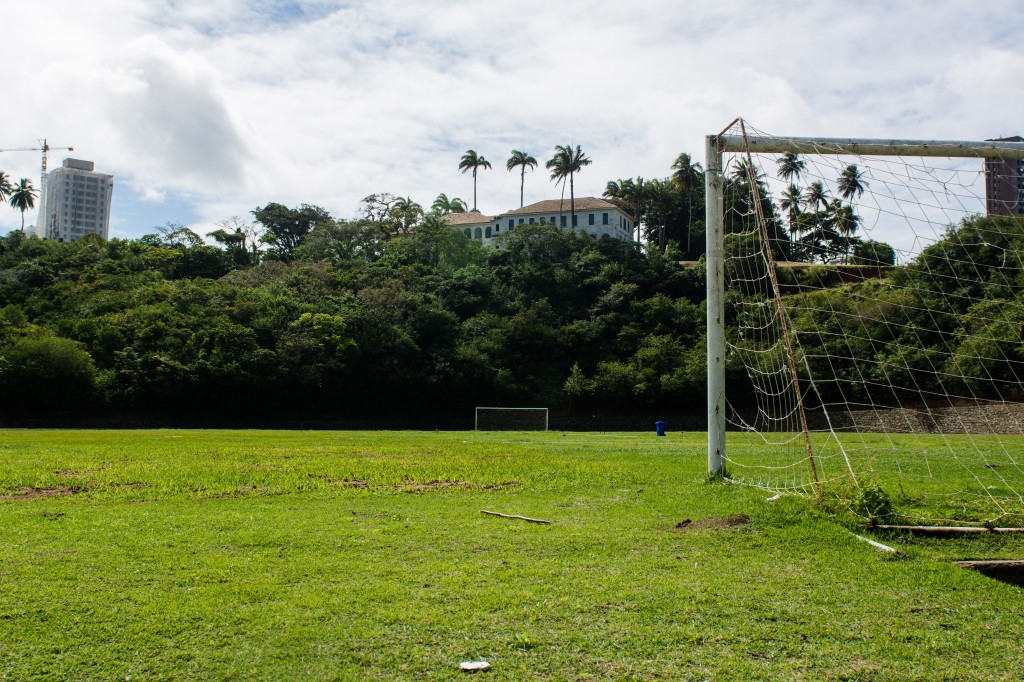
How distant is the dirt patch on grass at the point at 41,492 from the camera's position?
9406mm

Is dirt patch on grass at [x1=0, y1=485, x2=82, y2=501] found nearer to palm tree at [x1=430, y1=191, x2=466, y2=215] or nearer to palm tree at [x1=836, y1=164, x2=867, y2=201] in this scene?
palm tree at [x1=836, y1=164, x2=867, y2=201]

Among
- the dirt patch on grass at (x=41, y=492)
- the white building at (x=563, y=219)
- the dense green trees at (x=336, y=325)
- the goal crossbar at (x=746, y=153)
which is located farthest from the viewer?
the white building at (x=563, y=219)

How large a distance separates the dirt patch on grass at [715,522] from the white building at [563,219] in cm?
7788

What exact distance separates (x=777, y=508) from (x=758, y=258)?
4242 mm

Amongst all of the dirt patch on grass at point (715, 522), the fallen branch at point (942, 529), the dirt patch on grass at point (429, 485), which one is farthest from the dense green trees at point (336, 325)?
the fallen branch at point (942, 529)

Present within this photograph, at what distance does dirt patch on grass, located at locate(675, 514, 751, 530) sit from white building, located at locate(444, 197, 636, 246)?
255 feet

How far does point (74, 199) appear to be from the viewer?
176 metres

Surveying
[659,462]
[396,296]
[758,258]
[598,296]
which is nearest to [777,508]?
[758,258]

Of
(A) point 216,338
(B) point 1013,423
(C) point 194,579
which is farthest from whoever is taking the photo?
(A) point 216,338

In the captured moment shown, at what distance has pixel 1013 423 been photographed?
33.2 metres

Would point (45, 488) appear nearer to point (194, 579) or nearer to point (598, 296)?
point (194, 579)

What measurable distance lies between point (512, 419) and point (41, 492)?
37086 millimetres

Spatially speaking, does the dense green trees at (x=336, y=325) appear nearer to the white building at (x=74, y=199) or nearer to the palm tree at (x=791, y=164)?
the palm tree at (x=791, y=164)

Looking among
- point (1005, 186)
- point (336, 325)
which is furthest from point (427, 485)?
point (336, 325)
